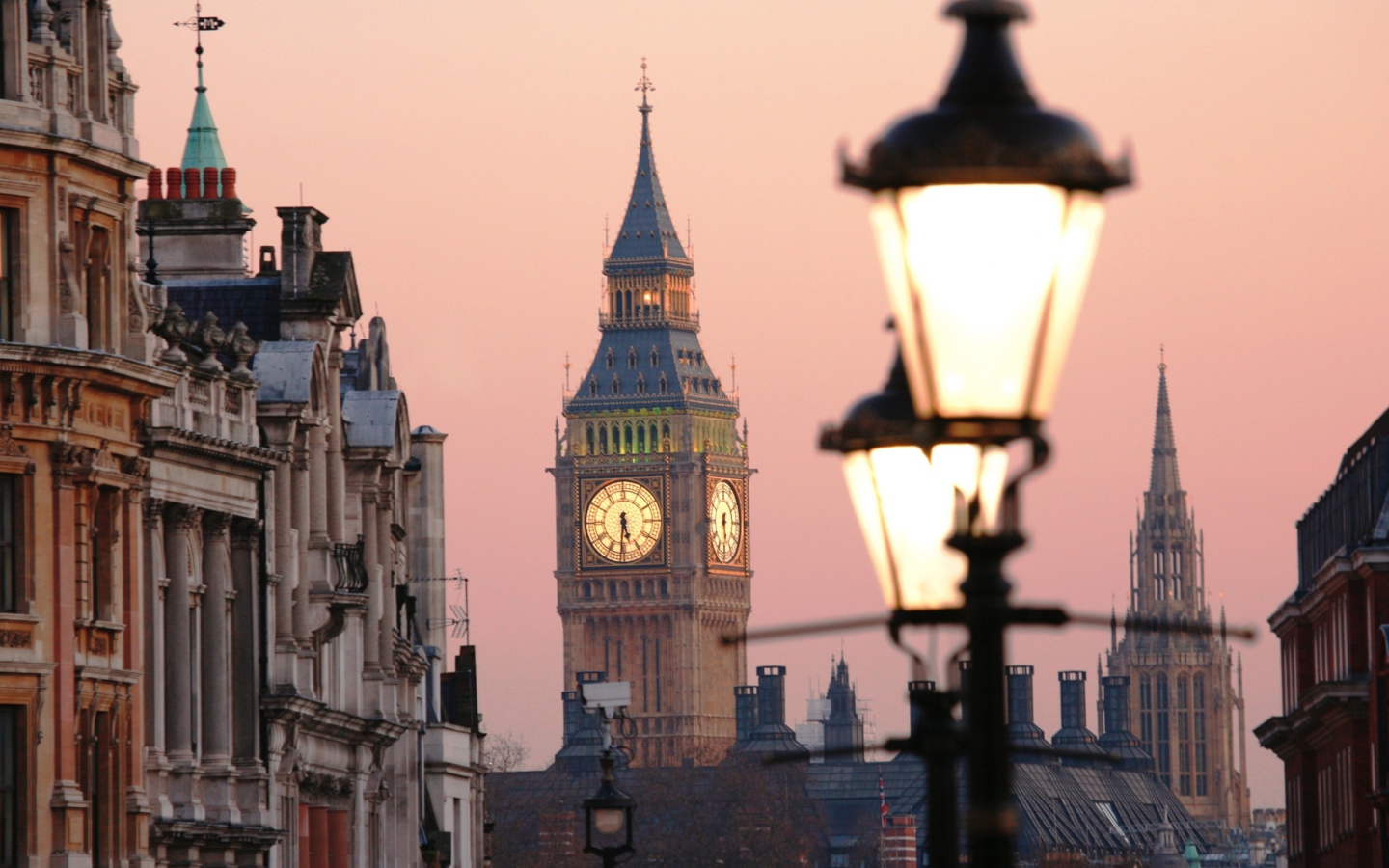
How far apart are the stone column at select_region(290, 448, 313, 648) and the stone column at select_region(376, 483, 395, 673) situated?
20.4 ft

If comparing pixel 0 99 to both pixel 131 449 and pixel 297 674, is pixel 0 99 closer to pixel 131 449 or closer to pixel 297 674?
pixel 131 449

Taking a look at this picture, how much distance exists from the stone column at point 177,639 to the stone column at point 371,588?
1253 cm

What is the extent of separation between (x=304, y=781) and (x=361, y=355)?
507 inches

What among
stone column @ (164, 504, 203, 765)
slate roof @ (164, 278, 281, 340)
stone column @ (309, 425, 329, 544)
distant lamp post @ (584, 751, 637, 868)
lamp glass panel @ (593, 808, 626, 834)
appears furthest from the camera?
slate roof @ (164, 278, 281, 340)

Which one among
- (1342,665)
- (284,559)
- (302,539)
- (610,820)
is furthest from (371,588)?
(1342,665)

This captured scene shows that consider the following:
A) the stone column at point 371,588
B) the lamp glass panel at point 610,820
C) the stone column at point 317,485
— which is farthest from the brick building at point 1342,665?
the lamp glass panel at point 610,820

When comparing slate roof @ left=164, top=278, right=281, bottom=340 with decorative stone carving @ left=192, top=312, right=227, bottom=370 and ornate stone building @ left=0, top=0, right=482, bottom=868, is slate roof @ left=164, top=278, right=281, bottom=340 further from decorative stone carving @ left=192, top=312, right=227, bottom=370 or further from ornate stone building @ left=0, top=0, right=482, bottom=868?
decorative stone carving @ left=192, top=312, right=227, bottom=370

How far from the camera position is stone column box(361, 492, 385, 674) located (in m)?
63.8

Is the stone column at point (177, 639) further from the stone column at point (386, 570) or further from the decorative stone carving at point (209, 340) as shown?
the stone column at point (386, 570)

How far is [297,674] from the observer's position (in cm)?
5681

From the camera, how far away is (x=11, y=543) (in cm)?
4247

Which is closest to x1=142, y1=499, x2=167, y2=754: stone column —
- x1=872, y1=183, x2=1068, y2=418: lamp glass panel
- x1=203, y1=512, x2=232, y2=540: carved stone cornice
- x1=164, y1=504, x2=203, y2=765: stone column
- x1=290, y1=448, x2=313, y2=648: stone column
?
x1=164, y1=504, x2=203, y2=765: stone column

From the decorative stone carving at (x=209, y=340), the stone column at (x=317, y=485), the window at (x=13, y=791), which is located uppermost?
the decorative stone carving at (x=209, y=340)

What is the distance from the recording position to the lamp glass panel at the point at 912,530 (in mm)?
13031
